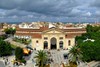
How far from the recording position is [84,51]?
78000 mm

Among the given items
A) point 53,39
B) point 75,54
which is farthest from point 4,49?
point 53,39

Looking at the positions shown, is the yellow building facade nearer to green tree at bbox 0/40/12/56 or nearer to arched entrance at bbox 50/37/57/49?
arched entrance at bbox 50/37/57/49

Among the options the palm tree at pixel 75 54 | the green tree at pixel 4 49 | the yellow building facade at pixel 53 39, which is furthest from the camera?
the yellow building facade at pixel 53 39

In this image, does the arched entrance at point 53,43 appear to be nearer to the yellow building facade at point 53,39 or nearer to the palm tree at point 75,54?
the yellow building facade at point 53,39

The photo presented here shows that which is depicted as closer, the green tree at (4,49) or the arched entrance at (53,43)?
the green tree at (4,49)

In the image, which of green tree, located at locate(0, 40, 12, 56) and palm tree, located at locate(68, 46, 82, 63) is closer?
palm tree, located at locate(68, 46, 82, 63)

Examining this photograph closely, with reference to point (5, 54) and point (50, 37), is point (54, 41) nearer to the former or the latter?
point (50, 37)

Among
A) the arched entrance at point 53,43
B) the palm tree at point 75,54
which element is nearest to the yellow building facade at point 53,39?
the arched entrance at point 53,43

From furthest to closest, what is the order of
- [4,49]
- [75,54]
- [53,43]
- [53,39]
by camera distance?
[53,43]
[53,39]
[4,49]
[75,54]

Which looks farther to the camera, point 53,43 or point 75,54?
point 53,43

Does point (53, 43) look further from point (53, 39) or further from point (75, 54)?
point (75, 54)

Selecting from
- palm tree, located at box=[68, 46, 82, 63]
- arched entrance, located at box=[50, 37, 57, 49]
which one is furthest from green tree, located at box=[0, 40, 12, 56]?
arched entrance, located at box=[50, 37, 57, 49]

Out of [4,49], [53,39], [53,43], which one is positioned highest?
[4,49]

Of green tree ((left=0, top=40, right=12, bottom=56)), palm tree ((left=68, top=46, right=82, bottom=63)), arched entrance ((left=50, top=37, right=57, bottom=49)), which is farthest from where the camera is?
arched entrance ((left=50, top=37, right=57, bottom=49))
